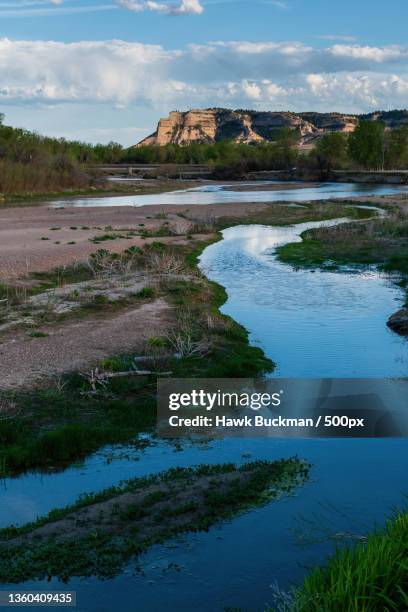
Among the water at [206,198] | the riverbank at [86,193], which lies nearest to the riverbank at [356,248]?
the water at [206,198]

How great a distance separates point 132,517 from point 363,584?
3597mm

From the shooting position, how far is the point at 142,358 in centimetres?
1366

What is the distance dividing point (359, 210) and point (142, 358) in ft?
128

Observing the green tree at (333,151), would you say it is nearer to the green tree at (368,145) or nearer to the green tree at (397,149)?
the green tree at (368,145)

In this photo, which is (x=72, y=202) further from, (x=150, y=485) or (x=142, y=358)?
(x=150, y=485)

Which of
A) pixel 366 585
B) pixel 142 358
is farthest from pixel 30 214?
pixel 366 585

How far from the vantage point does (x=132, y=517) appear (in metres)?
8.41

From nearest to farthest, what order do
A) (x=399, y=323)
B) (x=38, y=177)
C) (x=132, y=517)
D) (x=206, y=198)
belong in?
(x=132, y=517), (x=399, y=323), (x=206, y=198), (x=38, y=177)

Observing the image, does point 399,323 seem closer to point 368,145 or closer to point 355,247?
point 355,247

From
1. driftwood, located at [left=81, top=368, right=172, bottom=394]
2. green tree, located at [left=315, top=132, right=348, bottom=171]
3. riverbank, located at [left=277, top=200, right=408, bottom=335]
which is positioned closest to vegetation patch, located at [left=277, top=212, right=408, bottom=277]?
riverbank, located at [left=277, top=200, right=408, bottom=335]

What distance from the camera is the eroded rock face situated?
17.1 metres

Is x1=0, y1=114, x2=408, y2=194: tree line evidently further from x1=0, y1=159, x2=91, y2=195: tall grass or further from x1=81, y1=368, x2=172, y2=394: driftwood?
x1=81, y1=368, x2=172, y2=394: driftwood

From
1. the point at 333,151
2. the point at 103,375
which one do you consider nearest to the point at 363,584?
the point at 103,375

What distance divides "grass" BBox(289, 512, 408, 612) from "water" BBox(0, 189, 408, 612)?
1272mm
